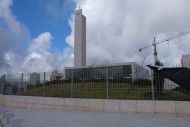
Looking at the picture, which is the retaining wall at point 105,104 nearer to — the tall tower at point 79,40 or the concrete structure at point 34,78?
the concrete structure at point 34,78

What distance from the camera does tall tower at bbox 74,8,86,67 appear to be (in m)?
76.9

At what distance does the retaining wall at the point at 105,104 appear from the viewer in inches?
Result: 478

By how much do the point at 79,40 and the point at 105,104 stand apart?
2506 inches

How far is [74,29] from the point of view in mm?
78375

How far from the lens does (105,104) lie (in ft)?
47.1

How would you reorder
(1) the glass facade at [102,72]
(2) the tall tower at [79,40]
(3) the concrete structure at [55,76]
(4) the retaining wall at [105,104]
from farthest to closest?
(2) the tall tower at [79,40] < (3) the concrete structure at [55,76] < (1) the glass facade at [102,72] < (4) the retaining wall at [105,104]

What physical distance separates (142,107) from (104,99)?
92.3 inches

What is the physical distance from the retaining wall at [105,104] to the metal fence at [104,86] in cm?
32

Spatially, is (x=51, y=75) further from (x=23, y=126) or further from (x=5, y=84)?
(x=23, y=126)

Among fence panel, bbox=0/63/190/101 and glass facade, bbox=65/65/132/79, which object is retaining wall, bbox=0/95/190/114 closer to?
fence panel, bbox=0/63/190/101

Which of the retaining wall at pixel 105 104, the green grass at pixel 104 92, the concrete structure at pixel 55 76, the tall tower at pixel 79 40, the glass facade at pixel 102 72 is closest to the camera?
the retaining wall at pixel 105 104

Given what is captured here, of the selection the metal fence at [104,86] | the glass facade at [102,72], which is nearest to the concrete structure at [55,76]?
the metal fence at [104,86]

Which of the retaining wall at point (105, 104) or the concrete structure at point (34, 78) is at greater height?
the concrete structure at point (34, 78)

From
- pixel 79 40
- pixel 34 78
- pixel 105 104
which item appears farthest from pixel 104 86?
pixel 79 40
